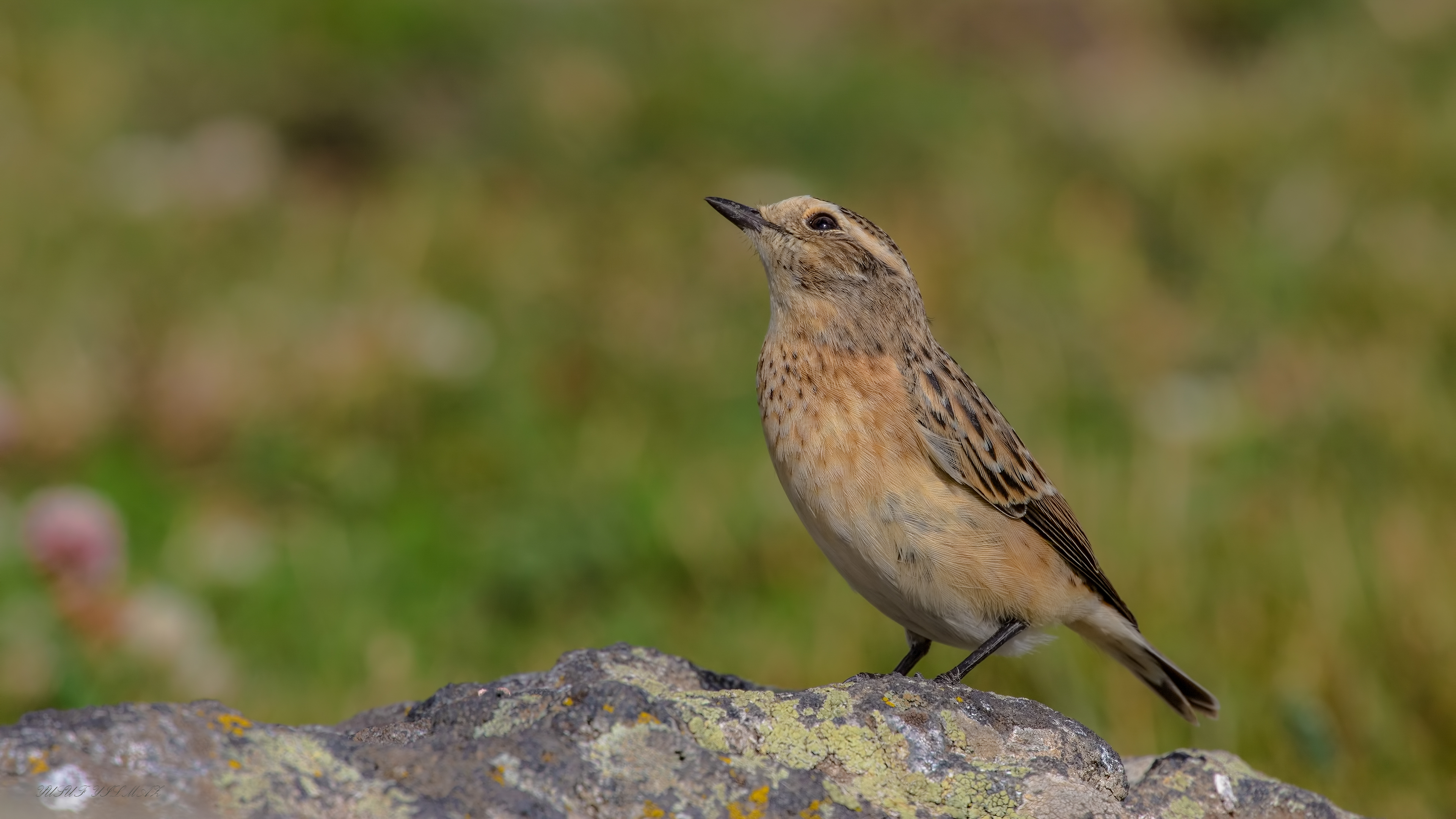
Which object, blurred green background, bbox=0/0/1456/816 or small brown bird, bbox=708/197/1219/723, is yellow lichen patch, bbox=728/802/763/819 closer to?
small brown bird, bbox=708/197/1219/723

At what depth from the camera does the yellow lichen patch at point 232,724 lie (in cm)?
312

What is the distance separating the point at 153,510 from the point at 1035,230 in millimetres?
6507

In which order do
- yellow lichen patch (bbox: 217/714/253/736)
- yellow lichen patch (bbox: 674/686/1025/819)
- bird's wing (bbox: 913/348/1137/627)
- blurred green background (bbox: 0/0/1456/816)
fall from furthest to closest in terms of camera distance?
blurred green background (bbox: 0/0/1456/816) → bird's wing (bbox: 913/348/1137/627) → yellow lichen patch (bbox: 674/686/1025/819) → yellow lichen patch (bbox: 217/714/253/736)

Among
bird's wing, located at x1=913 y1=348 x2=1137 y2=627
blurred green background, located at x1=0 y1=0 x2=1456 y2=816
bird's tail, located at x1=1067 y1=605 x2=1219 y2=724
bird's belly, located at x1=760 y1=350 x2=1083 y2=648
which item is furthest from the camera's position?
blurred green background, located at x1=0 y1=0 x2=1456 y2=816

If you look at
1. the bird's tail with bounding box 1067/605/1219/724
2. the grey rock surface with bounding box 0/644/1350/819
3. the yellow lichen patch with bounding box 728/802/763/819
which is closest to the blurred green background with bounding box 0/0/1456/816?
the bird's tail with bounding box 1067/605/1219/724

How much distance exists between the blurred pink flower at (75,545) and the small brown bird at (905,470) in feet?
10.1

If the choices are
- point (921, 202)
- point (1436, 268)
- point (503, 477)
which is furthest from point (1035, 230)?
point (503, 477)

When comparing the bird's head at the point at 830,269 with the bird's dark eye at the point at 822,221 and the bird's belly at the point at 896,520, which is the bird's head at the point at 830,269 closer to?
the bird's dark eye at the point at 822,221

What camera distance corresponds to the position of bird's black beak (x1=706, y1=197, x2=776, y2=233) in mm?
5762

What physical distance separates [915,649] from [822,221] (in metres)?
1.59

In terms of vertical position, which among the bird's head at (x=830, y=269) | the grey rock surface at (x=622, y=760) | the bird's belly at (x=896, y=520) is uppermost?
the bird's head at (x=830, y=269)

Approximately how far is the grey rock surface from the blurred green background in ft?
7.89

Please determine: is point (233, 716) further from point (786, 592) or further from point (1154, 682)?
point (786, 592)

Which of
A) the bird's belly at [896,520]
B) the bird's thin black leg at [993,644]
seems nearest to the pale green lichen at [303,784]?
the bird's belly at [896,520]
